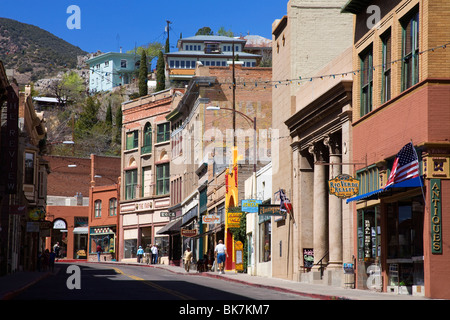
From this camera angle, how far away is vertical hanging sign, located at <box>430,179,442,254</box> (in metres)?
22.8

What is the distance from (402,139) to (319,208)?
31.8 feet

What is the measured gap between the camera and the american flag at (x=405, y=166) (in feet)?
76.6

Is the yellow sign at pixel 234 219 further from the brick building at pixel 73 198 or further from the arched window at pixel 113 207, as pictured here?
the brick building at pixel 73 198

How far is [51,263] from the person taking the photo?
5447 cm

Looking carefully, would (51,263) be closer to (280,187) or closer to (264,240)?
(264,240)

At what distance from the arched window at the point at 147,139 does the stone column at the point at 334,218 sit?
52227 mm

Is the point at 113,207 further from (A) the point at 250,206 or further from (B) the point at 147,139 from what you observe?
(A) the point at 250,206

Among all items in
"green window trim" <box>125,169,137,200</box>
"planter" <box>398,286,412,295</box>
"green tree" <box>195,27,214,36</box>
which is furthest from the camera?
"green tree" <box>195,27,214,36</box>

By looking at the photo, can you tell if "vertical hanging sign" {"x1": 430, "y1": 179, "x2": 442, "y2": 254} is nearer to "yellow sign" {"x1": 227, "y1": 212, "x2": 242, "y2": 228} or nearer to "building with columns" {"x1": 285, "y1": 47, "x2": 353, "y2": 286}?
"building with columns" {"x1": 285, "y1": 47, "x2": 353, "y2": 286}

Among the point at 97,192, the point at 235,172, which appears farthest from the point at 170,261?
the point at 235,172

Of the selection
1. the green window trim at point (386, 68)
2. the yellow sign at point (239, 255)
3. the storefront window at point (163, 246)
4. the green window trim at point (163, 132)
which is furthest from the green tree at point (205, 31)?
the green window trim at point (386, 68)

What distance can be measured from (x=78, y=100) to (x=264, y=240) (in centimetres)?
12409

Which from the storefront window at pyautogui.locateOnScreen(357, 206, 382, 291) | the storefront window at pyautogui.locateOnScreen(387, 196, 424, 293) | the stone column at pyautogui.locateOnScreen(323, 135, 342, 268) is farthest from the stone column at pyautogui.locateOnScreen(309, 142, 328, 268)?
the storefront window at pyautogui.locateOnScreen(387, 196, 424, 293)

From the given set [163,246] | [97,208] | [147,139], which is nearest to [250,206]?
[163,246]
